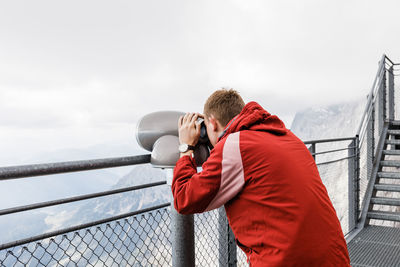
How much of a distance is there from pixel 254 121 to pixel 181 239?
28.5 inches

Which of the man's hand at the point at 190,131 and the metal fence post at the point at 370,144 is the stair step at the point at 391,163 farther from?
the man's hand at the point at 190,131

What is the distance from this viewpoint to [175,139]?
1.57m

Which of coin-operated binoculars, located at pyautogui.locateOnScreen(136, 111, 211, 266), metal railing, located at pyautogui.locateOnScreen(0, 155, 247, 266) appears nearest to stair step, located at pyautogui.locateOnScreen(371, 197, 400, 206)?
metal railing, located at pyautogui.locateOnScreen(0, 155, 247, 266)

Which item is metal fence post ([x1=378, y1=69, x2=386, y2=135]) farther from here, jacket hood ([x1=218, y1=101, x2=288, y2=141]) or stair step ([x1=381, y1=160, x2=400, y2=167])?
jacket hood ([x1=218, y1=101, x2=288, y2=141])

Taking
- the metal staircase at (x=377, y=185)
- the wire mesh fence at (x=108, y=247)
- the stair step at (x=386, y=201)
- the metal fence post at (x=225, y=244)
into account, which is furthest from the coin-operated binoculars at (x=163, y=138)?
the stair step at (x=386, y=201)

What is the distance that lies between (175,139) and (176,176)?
9.3 inches

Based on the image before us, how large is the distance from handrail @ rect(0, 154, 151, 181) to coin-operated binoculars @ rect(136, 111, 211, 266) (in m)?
0.10

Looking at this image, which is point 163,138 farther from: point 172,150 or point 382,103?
point 382,103

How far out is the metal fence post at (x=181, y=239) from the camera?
1.61m

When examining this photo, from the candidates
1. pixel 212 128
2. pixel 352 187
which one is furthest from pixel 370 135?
pixel 212 128

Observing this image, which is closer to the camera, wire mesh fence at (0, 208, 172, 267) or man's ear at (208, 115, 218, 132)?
wire mesh fence at (0, 208, 172, 267)

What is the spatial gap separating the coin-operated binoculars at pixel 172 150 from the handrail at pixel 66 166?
0.10m

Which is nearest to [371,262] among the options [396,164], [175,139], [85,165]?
[396,164]

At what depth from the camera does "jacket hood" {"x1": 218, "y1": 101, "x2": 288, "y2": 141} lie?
51.5 inches
